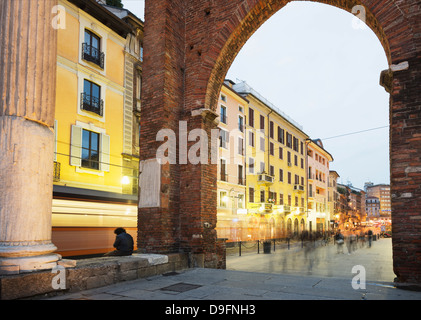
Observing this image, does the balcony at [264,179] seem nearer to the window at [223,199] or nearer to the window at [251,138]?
the window at [251,138]

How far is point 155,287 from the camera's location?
17.0 feet

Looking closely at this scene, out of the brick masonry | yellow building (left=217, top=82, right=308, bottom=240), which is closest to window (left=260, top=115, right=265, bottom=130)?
yellow building (left=217, top=82, right=308, bottom=240)

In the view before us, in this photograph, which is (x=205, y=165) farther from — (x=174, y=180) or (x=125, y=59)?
(x=125, y=59)

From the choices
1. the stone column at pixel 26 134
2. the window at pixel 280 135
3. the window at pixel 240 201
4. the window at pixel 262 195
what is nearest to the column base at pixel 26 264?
the stone column at pixel 26 134

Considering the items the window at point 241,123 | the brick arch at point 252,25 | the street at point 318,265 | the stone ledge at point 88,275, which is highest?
the window at point 241,123

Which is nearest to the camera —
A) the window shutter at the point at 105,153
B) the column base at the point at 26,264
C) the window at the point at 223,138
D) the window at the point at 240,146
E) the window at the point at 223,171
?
the column base at the point at 26,264

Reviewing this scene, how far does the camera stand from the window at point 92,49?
605 inches

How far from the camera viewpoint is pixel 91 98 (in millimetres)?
15445

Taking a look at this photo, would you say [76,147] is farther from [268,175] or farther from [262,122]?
[262,122]

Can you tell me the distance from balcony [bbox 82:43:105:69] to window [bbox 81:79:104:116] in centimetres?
106

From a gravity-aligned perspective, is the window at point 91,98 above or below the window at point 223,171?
above

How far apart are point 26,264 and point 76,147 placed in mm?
10924

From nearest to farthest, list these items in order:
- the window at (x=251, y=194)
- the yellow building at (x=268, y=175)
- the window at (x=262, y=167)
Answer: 1. the yellow building at (x=268, y=175)
2. the window at (x=251, y=194)
3. the window at (x=262, y=167)

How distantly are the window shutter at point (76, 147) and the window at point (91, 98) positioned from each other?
1.18 meters
